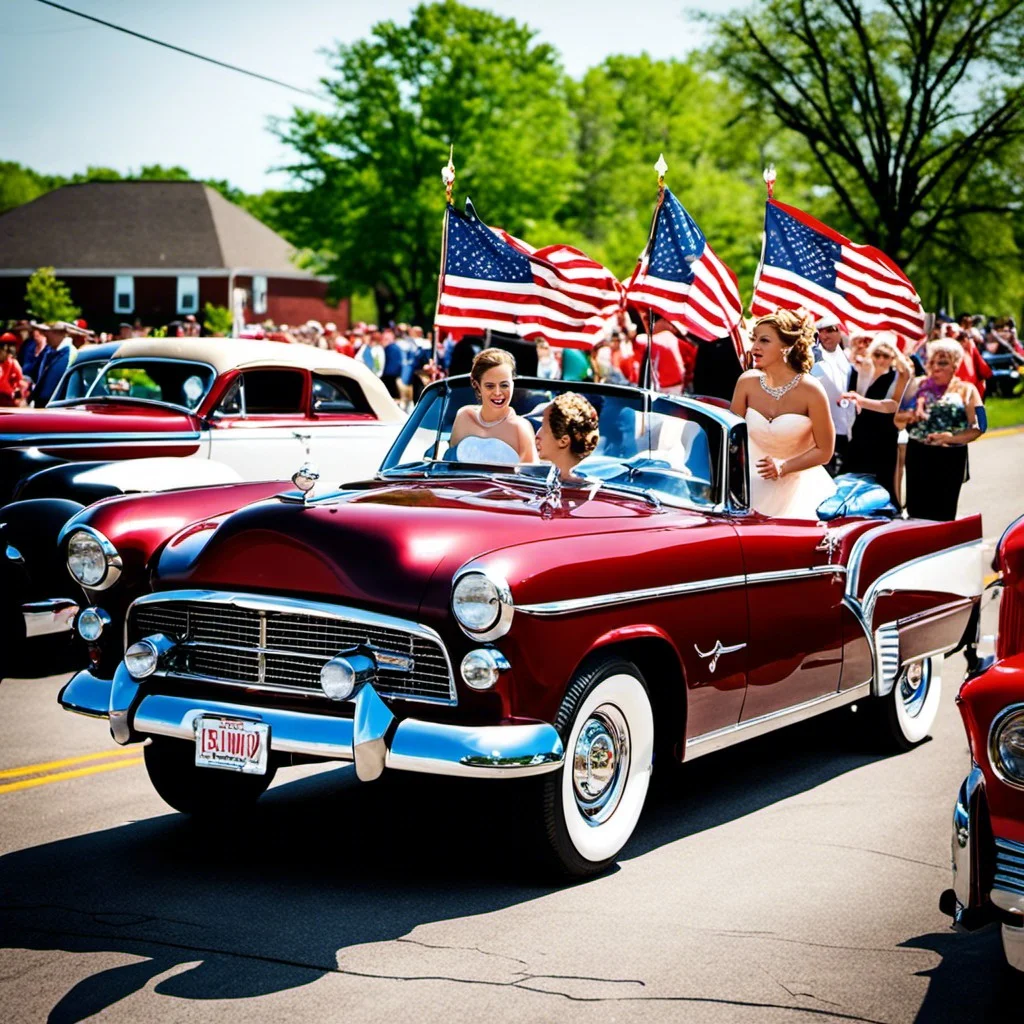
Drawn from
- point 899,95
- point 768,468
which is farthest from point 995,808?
point 899,95

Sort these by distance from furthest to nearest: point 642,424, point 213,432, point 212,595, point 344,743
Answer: point 213,432 → point 642,424 → point 212,595 → point 344,743

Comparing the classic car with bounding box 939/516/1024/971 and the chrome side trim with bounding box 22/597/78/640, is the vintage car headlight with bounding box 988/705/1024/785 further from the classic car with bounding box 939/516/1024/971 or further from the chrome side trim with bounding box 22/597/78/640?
the chrome side trim with bounding box 22/597/78/640

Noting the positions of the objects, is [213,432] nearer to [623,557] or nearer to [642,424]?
[642,424]

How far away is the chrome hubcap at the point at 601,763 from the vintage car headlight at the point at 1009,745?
5.77 feet

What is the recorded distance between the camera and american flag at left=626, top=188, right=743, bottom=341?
8484 millimetres

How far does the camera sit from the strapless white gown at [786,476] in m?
7.11

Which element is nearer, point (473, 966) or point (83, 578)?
point (473, 966)

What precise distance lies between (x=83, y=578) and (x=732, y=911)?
9.34 ft

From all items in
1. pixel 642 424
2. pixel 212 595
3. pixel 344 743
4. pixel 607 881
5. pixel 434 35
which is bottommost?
pixel 607 881

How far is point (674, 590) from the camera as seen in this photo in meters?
5.51

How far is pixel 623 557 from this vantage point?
5.32 meters

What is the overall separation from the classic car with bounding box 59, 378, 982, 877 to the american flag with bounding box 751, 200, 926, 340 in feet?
11.0

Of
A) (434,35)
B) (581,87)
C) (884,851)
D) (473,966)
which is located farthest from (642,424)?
(581,87)

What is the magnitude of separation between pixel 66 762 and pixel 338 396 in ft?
17.8
